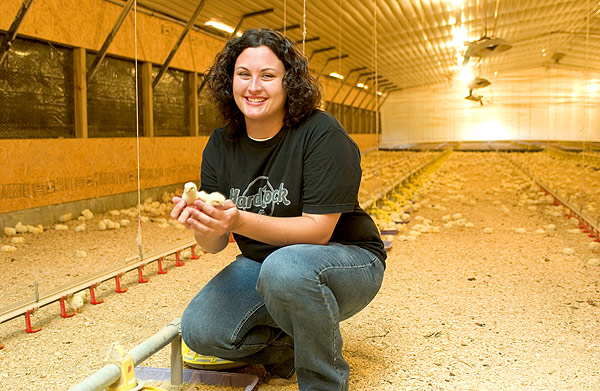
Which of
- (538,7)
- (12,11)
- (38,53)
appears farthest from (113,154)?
(538,7)

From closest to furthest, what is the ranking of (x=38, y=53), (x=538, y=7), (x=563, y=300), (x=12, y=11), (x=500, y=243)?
(x=563, y=300) < (x=500, y=243) < (x=12, y=11) < (x=38, y=53) < (x=538, y=7)

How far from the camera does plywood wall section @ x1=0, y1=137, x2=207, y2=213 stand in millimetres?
3830

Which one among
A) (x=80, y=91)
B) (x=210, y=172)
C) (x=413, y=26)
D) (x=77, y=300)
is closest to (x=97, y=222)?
(x=80, y=91)

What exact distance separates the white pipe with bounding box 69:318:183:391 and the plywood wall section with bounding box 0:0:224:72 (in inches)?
119

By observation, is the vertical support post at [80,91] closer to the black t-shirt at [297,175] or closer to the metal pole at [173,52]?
the metal pole at [173,52]

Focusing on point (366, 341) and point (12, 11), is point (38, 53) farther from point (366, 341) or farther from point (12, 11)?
point (366, 341)

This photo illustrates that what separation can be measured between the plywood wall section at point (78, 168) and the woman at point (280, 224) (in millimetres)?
2888

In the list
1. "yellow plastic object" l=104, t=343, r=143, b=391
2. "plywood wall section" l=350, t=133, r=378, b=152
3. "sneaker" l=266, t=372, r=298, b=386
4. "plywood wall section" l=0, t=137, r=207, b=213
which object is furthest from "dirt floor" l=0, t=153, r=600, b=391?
"plywood wall section" l=350, t=133, r=378, b=152

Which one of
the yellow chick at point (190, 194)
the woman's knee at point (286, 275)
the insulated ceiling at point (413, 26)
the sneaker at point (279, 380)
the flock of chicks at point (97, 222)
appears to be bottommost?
the sneaker at point (279, 380)

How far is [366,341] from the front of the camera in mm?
1739

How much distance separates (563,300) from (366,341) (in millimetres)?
940

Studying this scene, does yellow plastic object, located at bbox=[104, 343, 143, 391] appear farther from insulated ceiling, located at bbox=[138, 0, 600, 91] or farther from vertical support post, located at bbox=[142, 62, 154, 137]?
vertical support post, located at bbox=[142, 62, 154, 137]

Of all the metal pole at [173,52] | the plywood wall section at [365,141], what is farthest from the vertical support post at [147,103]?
the plywood wall section at [365,141]

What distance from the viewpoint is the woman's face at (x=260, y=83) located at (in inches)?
53.5
